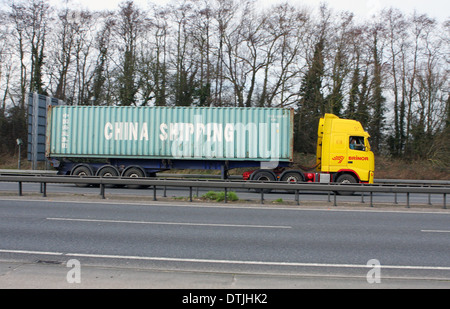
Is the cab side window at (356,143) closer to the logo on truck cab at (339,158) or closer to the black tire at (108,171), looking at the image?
the logo on truck cab at (339,158)

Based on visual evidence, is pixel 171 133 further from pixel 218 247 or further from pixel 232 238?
pixel 218 247

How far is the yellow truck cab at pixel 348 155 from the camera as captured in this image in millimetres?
17859

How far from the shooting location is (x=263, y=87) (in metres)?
35.5

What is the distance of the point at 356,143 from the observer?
17906mm

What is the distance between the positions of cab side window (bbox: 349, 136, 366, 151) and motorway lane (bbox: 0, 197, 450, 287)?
258 inches

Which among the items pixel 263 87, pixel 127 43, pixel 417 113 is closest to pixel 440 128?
pixel 417 113

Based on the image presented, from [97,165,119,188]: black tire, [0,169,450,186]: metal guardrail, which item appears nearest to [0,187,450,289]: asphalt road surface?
[97,165,119,188]: black tire

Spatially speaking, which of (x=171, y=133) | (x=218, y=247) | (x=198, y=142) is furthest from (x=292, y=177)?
(x=218, y=247)

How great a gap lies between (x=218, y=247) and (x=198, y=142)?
12.1m

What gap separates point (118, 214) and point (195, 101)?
2739 centimetres

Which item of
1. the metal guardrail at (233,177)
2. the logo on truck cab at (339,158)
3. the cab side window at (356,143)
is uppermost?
the cab side window at (356,143)

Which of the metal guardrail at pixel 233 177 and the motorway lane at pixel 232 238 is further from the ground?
the metal guardrail at pixel 233 177

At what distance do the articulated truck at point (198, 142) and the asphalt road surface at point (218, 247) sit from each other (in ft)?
21.9

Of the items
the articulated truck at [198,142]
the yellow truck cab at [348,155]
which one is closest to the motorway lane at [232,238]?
the yellow truck cab at [348,155]
